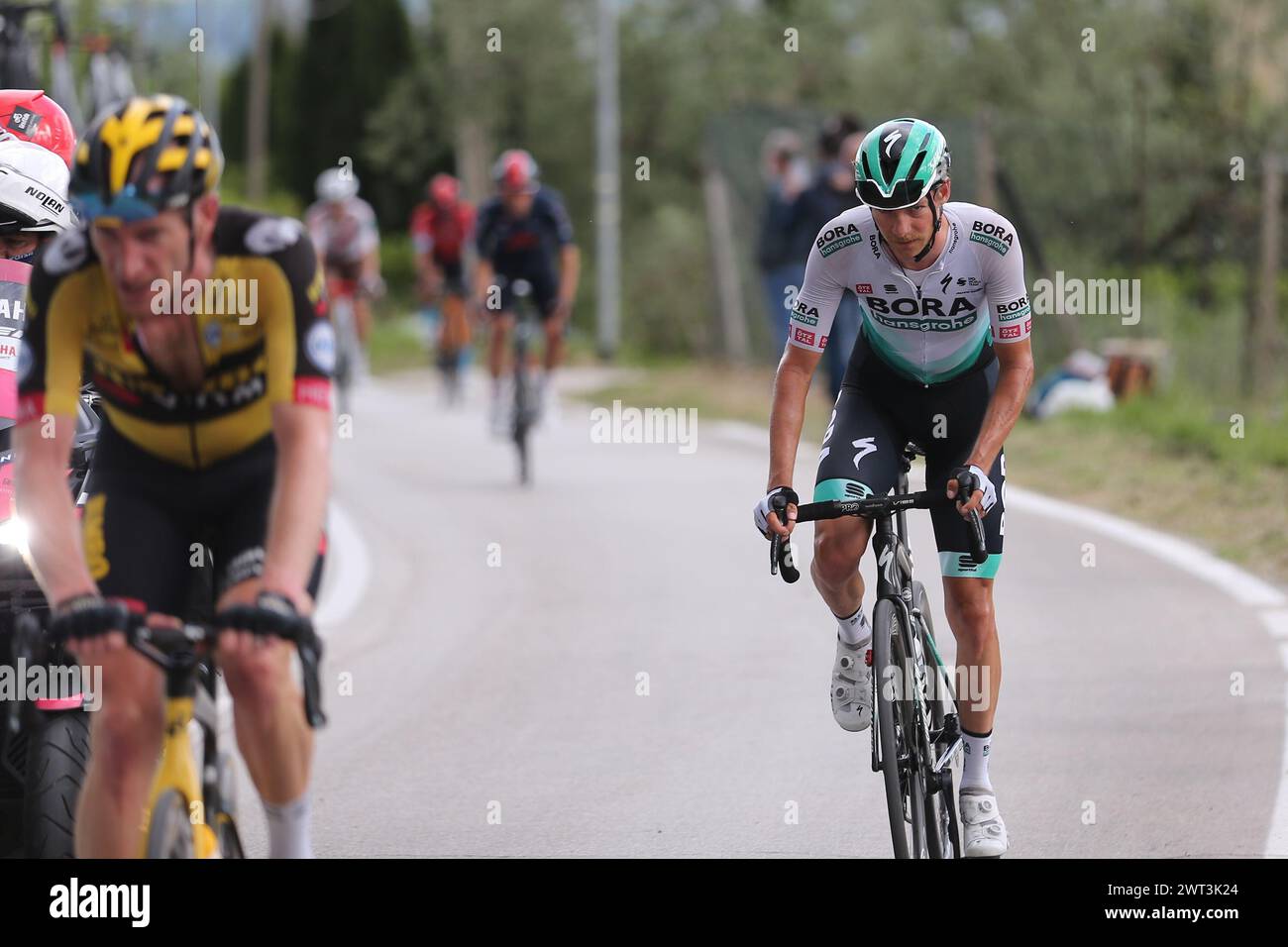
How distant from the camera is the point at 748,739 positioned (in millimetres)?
7133

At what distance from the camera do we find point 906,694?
17.3 feet

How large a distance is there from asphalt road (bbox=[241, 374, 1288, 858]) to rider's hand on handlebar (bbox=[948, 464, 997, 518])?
1107mm

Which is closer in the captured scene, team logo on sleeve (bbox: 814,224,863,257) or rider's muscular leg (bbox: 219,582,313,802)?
rider's muscular leg (bbox: 219,582,313,802)

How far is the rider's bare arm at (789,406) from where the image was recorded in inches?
214

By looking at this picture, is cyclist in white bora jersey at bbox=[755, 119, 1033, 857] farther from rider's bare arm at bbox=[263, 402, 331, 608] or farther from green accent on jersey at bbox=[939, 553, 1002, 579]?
rider's bare arm at bbox=[263, 402, 331, 608]

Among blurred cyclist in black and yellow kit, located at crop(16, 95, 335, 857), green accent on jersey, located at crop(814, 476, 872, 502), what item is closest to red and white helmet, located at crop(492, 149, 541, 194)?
green accent on jersey, located at crop(814, 476, 872, 502)

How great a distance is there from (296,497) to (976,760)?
235 centimetres

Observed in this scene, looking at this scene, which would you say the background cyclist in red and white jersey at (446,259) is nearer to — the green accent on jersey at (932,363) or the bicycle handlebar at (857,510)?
the green accent on jersey at (932,363)

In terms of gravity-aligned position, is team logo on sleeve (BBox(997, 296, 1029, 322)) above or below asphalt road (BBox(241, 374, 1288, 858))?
above

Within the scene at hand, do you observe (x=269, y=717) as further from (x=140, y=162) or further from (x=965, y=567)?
(x=965, y=567)

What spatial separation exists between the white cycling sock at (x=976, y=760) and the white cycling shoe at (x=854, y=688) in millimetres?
324

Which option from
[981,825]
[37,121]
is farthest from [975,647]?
[37,121]

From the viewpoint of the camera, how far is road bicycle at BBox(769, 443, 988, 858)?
515 centimetres

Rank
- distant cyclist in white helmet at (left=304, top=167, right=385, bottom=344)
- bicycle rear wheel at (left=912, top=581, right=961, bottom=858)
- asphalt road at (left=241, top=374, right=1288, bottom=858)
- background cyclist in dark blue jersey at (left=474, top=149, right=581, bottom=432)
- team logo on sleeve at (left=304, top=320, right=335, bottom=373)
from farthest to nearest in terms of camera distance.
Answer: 1. distant cyclist in white helmet at (left=304, top=167, right=385, bottom=344)
2. background cyclist in dark blue jersey at (left=474, top=149, right=581, bottom=432)
3. asphalt road at (left=241, top=374, right=1288, bottom=858)
4. bicycle rear wheel at (left=912, top=581, right=961, bottom=858)
5. team logo on sleeve at (left=304, top=320, right=335, bottom=373)
